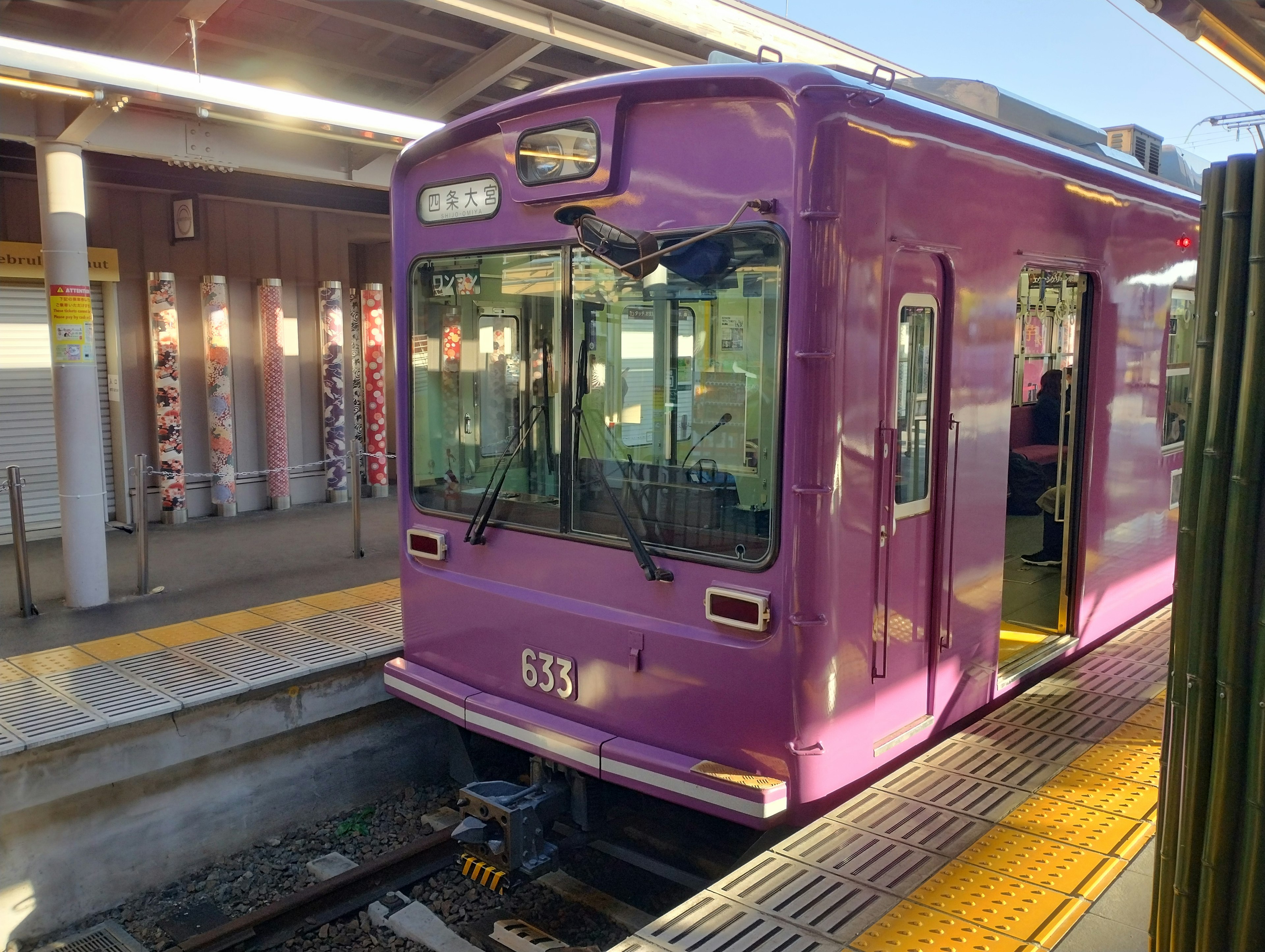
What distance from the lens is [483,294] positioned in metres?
A: 4.25

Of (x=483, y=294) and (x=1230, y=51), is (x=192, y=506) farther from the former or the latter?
(x=1230, y=51)

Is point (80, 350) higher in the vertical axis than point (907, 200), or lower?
lower

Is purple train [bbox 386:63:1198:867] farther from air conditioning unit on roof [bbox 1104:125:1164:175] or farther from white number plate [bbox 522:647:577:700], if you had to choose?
air conditioning unit on roof [bbox 1104:125:1164:175]

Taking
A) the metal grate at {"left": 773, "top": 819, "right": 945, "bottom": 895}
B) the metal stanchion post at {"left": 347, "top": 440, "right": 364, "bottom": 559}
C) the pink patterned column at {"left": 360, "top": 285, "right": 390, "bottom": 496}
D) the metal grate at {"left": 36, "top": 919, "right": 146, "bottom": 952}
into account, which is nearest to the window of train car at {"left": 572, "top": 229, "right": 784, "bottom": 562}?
the metal grate at {"left": 773, "top": 819, "right": 945, "bottom": 895}

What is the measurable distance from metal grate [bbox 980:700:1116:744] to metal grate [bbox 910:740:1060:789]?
1.04ft

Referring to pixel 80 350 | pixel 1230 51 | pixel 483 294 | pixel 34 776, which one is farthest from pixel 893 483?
pixel 80 350

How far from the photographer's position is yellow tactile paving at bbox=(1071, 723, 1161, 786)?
12.5ft

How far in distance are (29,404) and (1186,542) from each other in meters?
9.07

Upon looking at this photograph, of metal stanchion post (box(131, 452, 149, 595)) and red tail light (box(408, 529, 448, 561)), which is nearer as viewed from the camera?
red tail light (box(408, 529, 448, 561))

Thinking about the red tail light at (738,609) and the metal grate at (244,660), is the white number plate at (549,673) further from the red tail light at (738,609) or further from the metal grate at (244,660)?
the metal grate at (244,660)

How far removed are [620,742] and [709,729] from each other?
1.19ft

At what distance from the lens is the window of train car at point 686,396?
343 cm

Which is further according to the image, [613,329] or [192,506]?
[192,506]

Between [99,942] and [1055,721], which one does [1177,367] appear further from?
[99,942]
